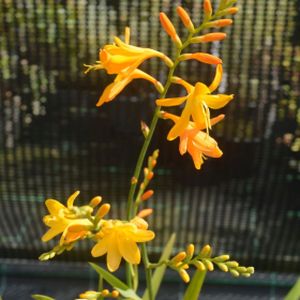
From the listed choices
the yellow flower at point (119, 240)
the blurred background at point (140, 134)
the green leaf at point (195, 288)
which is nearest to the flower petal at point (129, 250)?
the yellow flower at point (119, 240)

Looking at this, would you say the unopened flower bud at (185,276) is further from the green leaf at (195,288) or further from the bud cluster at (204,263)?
the green leaf at (195,288)

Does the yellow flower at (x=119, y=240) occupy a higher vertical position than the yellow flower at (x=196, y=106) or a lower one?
lower

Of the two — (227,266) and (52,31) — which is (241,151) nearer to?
(52,31)

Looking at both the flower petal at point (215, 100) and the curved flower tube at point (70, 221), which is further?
the flower petal at point (215, 100)

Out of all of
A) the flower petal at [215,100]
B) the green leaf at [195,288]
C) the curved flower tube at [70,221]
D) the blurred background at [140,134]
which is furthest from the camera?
the blurred background at [140,134]

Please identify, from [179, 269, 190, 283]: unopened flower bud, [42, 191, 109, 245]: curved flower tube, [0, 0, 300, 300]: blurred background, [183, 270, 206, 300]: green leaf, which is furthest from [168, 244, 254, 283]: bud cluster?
[0, 0, 300, 300]: blurred background

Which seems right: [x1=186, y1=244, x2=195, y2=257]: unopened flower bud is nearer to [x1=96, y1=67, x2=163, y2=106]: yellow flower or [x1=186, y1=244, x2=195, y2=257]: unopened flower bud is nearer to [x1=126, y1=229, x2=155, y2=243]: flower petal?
[x1=126, y1=229, x2=155, y2=243]: flower petal

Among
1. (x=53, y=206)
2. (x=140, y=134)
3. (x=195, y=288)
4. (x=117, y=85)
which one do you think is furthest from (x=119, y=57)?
(x=140, y=134)
